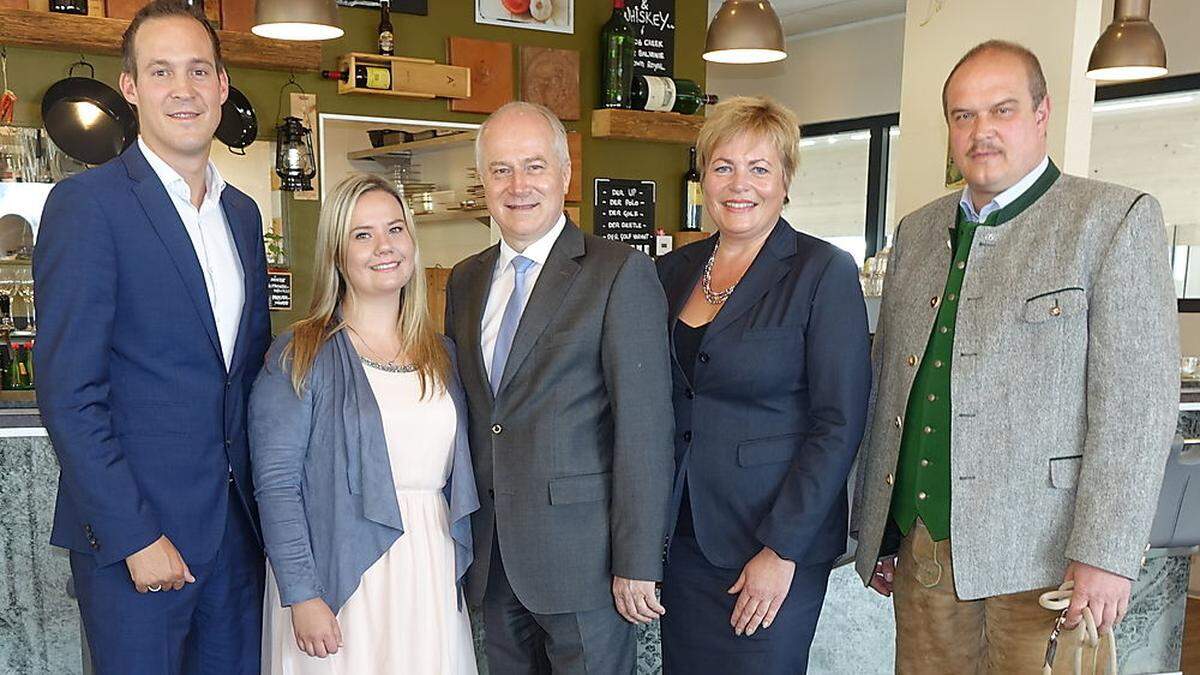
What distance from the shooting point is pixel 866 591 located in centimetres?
295

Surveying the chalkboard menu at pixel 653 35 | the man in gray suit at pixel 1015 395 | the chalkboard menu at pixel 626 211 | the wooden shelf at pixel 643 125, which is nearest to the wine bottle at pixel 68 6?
the wooden shelf at pixel 643 125

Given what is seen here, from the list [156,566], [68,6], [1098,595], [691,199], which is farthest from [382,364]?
[691,199]

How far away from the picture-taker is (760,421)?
1908 mm

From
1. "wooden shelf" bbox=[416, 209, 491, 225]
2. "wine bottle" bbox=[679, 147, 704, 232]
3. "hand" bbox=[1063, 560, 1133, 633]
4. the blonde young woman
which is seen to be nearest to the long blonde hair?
Result: the blonde young woman

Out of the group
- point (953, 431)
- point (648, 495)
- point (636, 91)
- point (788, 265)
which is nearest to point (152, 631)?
point (648, 495)

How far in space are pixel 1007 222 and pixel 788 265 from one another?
41 cm

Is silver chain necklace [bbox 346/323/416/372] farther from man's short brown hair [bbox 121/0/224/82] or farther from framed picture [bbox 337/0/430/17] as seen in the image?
framed picture [bbox 337/0/430/17]

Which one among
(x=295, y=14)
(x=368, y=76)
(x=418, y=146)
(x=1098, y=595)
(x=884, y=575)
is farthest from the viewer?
(x=418, y=146)

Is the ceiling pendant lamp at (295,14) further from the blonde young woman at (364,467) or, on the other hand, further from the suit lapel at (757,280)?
the suit lapel at (757,280)

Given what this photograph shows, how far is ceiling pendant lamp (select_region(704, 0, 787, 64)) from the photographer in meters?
3.68

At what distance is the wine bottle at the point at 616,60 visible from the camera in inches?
208

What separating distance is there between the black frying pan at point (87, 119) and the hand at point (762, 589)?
11.5 feet

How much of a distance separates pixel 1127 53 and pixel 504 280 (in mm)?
2988

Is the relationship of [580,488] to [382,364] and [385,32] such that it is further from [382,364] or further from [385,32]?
[385,32]
